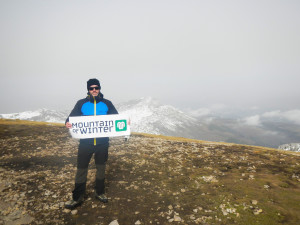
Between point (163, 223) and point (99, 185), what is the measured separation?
3368mm

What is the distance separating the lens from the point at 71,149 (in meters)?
17.0

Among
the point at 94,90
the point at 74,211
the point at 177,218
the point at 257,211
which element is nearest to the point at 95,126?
the point at 94,90

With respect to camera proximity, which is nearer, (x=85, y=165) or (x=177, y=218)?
(x=177, y=218)

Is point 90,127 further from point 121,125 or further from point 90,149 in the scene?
point 121,125

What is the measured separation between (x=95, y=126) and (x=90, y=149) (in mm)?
1072

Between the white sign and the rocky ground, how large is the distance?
3090 millimetres

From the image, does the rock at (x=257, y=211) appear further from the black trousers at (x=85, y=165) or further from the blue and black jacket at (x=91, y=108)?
the blue and black jacket at (x=91, y=108)

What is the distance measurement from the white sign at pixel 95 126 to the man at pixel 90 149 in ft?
0.63

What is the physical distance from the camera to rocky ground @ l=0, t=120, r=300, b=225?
6797mm

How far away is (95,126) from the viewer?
8.05 m

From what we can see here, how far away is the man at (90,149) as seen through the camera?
25.3 ft

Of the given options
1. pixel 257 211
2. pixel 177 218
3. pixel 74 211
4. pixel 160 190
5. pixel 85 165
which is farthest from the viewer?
pixel 160 190

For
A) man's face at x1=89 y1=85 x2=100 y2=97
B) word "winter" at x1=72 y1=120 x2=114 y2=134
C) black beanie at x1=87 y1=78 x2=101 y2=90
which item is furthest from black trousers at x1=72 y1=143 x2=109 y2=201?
black beanie at x1=87 y1=78 x2=101 y2=90

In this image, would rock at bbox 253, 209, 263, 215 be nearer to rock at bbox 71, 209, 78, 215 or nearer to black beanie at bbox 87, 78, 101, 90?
rock at bbox 71, 209, 78, 215
